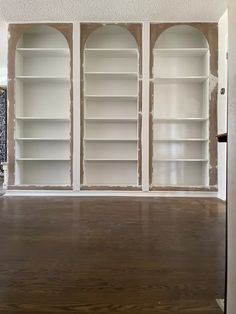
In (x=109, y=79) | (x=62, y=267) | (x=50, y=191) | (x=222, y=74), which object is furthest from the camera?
(x=109, y=79)

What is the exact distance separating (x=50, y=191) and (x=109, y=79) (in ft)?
5.84

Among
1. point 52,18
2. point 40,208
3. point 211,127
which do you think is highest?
point 52,18

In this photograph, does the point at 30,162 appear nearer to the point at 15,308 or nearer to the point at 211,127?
the point at 211,127

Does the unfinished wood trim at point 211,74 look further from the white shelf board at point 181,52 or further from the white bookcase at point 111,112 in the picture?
the white bookcase at point 111,112

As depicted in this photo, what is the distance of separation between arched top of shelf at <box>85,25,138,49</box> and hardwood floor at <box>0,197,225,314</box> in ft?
8.52

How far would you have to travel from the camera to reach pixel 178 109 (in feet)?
13.4

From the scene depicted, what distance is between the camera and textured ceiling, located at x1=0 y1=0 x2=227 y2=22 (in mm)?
3385

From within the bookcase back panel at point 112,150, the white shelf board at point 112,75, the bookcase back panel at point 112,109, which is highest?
the white shelf board at point 112,75

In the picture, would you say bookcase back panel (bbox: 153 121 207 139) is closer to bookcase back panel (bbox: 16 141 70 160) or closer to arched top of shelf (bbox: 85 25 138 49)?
arched top of shelf (bbox: 85 25 138 49)

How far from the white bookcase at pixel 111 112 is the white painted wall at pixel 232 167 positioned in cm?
333

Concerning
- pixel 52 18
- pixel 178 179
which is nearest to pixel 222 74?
pixel 178 179

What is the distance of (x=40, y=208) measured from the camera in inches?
116

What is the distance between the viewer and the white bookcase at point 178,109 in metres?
4.07

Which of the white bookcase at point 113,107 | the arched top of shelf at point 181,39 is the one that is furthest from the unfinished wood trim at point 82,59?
the arched top of shelf at point 181,39
